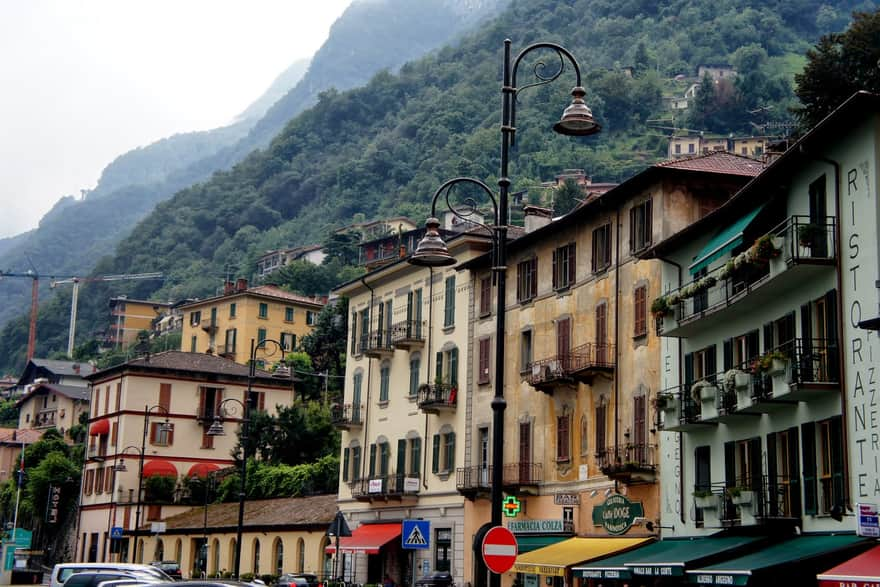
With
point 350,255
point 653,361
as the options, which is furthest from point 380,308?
point 350,255

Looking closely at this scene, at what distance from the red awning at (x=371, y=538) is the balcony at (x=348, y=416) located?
5.10 meters

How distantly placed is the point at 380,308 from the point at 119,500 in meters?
30.2

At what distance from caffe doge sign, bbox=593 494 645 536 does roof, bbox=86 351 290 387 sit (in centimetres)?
4902

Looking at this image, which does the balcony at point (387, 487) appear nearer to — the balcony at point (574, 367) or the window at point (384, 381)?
the window at point (384, 381)

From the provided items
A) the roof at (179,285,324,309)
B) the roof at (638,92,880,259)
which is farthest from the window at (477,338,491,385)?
the roof at (179,285,324,309)

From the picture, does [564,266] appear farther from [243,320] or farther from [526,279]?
[243,320]

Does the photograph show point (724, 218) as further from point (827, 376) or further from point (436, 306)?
point (436, 306)

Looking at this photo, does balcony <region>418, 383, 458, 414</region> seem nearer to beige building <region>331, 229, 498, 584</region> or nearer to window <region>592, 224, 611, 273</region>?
beige building <region>331, 229, 498, 584</region>

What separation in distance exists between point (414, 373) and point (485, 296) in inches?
257

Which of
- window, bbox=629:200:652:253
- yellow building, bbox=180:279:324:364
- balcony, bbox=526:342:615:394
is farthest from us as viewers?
yellow building, bbox=180:279:324:364

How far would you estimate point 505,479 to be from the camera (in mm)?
44000

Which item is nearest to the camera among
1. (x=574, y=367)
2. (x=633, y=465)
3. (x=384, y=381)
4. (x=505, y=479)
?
(x=633, y=465)

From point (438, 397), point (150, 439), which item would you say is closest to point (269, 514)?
point (438, 397)

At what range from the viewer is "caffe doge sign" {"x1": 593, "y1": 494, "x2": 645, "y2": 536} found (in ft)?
116
